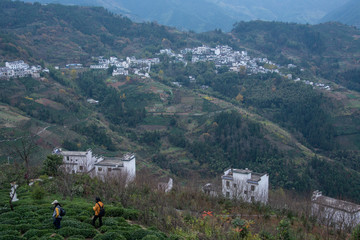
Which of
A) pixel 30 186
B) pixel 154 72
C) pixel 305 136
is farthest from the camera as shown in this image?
pixel 154 72

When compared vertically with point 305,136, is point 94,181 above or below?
above

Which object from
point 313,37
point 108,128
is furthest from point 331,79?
point 108,128

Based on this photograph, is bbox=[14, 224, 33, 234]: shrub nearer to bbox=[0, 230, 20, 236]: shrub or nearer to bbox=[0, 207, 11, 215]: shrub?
bbox=[0, 230, 20, 236]: shrub

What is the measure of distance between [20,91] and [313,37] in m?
82.1

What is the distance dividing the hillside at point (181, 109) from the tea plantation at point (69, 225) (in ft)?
32.3

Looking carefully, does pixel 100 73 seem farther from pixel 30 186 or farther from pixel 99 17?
pixel 30 186

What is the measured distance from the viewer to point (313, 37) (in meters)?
101

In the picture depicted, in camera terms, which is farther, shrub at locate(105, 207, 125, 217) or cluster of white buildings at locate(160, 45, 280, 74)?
cluster of white buildings at locate(160, 45, 280, 74)

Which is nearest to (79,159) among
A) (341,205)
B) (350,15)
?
(341,205)

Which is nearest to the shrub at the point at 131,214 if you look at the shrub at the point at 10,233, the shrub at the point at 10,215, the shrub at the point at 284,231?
the shrub at the point at 10,215

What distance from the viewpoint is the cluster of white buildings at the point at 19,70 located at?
5316 cm

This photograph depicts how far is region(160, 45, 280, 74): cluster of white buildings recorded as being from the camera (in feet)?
266

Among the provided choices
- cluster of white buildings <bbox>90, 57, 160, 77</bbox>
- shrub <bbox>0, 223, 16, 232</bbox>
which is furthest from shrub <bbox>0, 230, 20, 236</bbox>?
cluster of white buildings <bbox>90, 57, 160, 77</bbox>

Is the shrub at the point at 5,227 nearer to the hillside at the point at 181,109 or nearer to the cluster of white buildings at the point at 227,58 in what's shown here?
the hillside at the point at 181,109
